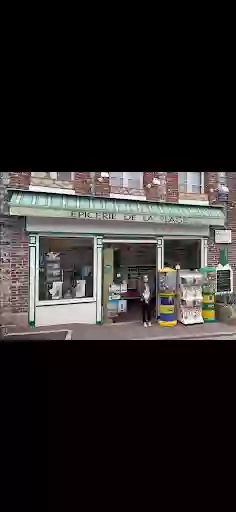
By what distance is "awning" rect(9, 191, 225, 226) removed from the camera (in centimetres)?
440

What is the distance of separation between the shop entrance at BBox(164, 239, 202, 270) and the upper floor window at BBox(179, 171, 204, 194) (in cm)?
94

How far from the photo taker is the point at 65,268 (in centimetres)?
486

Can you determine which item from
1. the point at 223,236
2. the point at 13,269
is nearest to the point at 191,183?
the point at 223,236

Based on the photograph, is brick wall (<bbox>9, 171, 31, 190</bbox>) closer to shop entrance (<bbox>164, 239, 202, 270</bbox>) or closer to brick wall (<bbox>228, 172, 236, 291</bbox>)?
shop entrance (<bbox>164, 239, 202, 270</bbox>)

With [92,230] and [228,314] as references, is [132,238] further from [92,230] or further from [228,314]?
[228,314]

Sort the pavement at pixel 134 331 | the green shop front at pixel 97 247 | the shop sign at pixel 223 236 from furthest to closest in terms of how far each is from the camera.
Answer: the shop sign at pixel 223 236
the green shop front at pixel 97 247
the pavement at pixel 134 331

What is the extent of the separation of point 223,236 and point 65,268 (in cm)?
298

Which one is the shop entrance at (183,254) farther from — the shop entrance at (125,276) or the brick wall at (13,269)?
the brick wall at (13,269)

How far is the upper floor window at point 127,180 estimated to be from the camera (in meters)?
5.10

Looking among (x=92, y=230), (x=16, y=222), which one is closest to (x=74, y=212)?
(x=92, y=230)

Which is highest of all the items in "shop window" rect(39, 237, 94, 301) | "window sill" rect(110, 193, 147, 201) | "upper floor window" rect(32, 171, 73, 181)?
"upper floor window" rect(32, 171, 73, 181)

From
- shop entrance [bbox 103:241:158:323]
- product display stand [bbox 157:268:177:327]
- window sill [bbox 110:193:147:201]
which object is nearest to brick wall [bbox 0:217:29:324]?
shop entrance [bbox 103:241:158:323]

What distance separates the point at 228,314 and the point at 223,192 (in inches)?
88.3

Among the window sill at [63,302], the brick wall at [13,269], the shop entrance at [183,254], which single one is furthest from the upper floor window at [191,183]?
the brick wall at [13,269]
